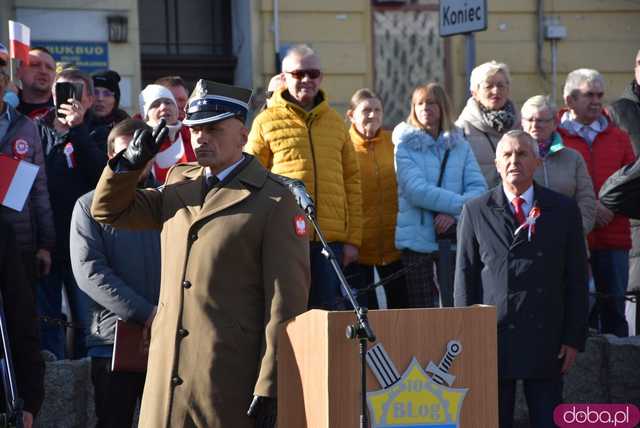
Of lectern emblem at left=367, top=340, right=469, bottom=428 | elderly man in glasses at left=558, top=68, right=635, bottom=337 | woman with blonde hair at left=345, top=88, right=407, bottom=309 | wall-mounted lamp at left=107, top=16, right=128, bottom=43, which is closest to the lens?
lectern emblem at left=367, top=340, right=469, bottom=428

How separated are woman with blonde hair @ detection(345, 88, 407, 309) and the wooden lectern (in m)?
4.17

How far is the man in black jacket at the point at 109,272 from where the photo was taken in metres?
7.58

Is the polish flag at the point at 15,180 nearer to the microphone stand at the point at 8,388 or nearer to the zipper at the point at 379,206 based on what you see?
the microphone stand at the point at 8,388

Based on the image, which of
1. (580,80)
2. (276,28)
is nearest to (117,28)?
(276,28)

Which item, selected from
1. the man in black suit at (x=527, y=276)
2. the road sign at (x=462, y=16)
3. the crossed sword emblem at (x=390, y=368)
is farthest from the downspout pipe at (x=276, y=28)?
the crossed sword emblem at (x=390, y=368)

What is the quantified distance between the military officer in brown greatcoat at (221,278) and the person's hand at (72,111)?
10.3 feet

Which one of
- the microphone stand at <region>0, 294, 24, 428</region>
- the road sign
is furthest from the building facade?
the microphone stand at <region>0, 294, 24, 428</region>

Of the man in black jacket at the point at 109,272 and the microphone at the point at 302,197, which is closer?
the microphone at the point at 302,197

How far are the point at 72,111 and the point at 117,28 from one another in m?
8.25

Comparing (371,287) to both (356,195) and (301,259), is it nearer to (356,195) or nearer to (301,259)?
(356,195)

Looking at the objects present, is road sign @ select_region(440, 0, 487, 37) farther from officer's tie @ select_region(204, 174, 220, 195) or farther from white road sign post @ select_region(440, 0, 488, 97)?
officer's tie @ select_region(204, 174, 220, 195)

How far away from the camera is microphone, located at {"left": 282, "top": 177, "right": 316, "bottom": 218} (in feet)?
17.9

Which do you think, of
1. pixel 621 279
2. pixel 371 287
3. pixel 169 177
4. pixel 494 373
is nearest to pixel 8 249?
pixel 169 177

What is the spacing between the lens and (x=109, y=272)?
7656 mm
